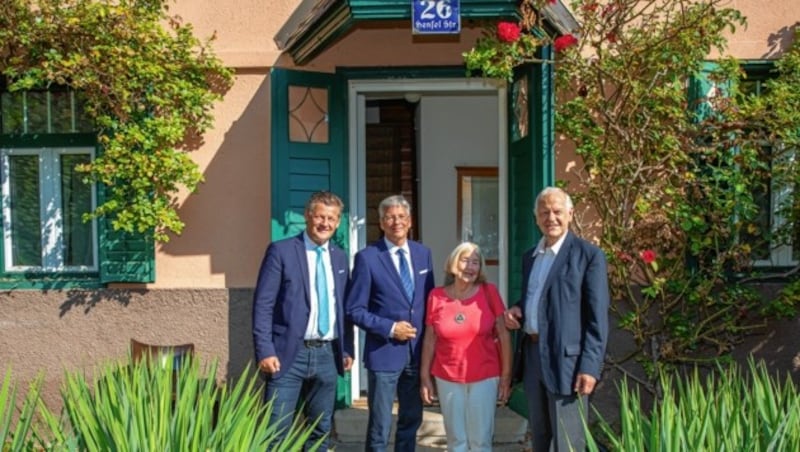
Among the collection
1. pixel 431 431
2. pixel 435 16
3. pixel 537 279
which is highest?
pixel 435 16

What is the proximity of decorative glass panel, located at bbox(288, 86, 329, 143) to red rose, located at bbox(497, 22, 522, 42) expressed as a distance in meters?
1.53

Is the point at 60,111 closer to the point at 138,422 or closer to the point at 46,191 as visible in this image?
the point at 46,191

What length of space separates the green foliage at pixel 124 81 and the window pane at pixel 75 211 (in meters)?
0.48

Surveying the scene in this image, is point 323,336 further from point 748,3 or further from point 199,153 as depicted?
point 748,3

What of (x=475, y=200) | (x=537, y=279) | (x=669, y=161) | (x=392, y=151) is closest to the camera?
(x=537, y=279)

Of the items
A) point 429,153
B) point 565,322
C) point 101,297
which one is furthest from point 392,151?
point 565,322

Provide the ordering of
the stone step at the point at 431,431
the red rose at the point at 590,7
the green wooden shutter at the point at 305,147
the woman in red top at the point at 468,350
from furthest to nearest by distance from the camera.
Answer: the green wooden shutter at the point at 305,147 < the stone step at the point at 431,431 < the red rose at the point at 590,7 < the woman in red top at the point at 468,350

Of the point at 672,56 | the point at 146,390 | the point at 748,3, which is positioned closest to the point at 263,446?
the point at 146,390

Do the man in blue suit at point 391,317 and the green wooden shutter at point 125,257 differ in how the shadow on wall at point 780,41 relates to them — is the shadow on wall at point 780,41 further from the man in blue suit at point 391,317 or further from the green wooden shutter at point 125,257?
the green wooden shutter at point 125,257

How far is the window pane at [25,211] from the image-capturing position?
240 inches

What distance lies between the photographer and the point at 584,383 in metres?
3.81

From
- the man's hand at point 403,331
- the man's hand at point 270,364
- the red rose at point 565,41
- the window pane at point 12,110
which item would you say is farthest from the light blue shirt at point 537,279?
the window pane at point 12,110

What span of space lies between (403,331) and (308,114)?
2.22m

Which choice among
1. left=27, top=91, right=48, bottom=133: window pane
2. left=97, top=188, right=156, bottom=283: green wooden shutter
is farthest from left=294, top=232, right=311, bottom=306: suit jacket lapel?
left=27, top=91, right=48, bottom=133: window pane
